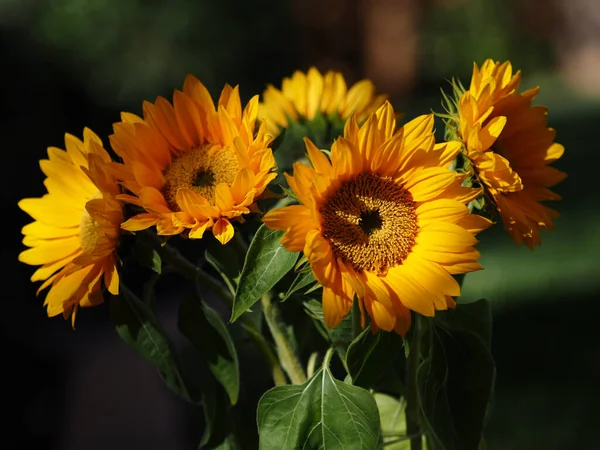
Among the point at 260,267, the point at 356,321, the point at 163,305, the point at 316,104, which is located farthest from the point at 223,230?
the point at 163,305

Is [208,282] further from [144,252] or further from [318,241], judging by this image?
[318,241]

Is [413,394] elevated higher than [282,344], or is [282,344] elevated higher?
[282,344]

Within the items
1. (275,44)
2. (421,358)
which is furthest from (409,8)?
(421,358)

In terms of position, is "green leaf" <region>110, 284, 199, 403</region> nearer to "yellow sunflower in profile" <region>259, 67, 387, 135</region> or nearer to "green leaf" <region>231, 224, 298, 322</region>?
"green leaf" <region>231, 224, 298, 322</region>

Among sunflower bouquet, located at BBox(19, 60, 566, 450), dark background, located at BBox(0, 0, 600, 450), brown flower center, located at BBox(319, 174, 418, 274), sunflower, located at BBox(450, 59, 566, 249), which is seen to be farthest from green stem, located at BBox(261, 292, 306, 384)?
dark background, located at BBox(0, 0, 600, 450)

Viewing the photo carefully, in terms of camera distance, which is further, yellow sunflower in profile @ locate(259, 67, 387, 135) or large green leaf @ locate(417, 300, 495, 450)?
yellow sunflower in profile @ locate(259, 67, 387, 135)

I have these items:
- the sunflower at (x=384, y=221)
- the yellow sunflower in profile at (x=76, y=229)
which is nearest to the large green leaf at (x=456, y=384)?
the sunflower at (x=384, y=221)

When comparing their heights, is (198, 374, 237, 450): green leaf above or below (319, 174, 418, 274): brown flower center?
below
